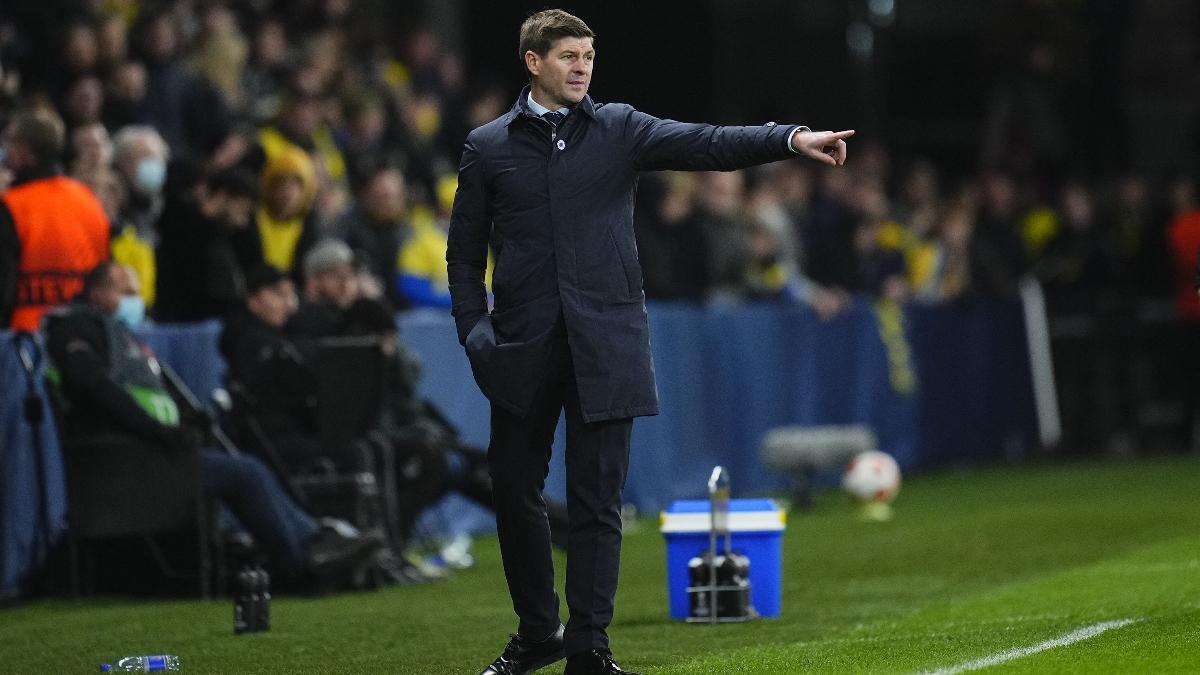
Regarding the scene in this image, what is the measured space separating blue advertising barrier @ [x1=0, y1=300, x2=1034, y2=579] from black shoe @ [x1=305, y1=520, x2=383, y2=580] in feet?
4.89

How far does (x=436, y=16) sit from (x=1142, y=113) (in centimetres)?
A: 992

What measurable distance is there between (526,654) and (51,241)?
5375mm

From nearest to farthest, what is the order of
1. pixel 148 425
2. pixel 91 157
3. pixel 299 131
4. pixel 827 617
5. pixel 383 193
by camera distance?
pixel 827 617 → pixel 148 425 → pixel 91 157 → pixel 383 193 → pixel 299 131

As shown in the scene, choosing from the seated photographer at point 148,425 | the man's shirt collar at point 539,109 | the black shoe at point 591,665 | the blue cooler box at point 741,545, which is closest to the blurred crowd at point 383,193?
the seated photographer at point 148,425

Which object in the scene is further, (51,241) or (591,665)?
(51,241)

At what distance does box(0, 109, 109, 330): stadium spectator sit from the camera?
12.1 m

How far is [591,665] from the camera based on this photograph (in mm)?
7617

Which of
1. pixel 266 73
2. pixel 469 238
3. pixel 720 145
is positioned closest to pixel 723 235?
pixel 266 73

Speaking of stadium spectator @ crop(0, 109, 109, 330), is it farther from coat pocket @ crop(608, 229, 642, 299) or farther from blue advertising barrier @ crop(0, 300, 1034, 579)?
coat pocket @ crop(608, 229, 642, 299)

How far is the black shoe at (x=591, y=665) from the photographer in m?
7.61

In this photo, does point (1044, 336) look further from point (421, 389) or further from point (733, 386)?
point (421, 389)

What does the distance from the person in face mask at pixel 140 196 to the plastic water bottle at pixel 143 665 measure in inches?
195

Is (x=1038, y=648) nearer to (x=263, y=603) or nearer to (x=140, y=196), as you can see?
(x=263, y=603)

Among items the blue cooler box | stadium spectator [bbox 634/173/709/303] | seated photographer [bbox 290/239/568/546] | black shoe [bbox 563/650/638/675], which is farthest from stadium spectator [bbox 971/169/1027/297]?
black shoe [bbox 563/650/638/675]
